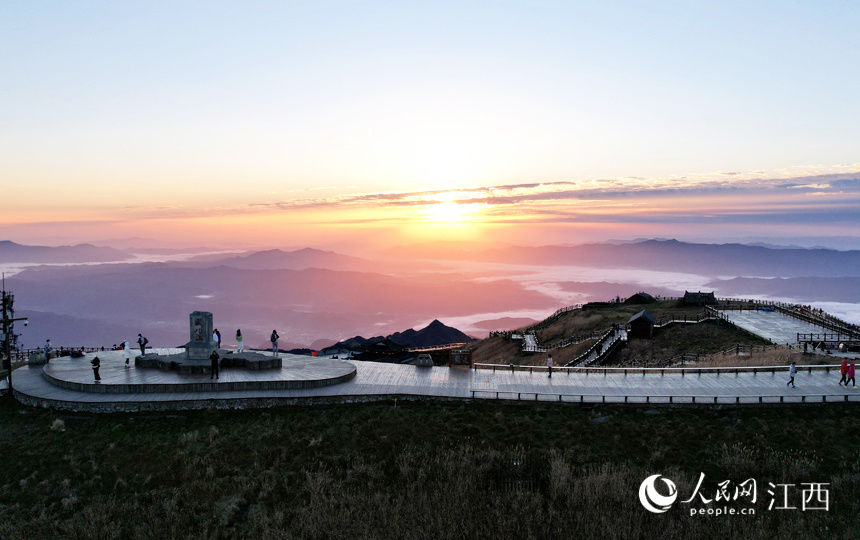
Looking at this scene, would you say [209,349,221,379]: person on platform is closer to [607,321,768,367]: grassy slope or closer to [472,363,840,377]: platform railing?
[472,363,840,377]: platform railing

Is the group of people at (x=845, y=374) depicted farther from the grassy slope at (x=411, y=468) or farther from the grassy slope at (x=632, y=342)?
the grassy slope at (x=632, y=342)

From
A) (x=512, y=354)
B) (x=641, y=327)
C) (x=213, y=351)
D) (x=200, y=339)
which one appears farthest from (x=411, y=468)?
(x=641, y=327)

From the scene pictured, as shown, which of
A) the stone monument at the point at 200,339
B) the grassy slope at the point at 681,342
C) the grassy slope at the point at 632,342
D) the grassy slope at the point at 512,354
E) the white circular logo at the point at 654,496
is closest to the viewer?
the white circular logo at the point at 654,496

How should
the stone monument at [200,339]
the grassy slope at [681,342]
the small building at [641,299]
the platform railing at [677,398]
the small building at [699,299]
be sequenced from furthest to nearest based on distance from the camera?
the small building at [641,299] → the small building at [699,299] → the grassy slope at [681,342] → the stone monument at [200,339] → the platform railing at [677,398]

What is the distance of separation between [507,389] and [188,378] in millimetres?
16092

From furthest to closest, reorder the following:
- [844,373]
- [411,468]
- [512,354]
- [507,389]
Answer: [512,354] < [507,389] < [844,373] < [411,468]

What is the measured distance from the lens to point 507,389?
2522 cm

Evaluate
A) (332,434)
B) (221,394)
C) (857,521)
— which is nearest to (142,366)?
(221,394)

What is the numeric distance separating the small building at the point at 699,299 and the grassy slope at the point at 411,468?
44.4 metres

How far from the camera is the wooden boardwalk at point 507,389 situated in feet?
76.9

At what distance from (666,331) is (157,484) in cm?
4291

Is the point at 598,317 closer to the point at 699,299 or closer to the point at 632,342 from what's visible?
the point at 699,299

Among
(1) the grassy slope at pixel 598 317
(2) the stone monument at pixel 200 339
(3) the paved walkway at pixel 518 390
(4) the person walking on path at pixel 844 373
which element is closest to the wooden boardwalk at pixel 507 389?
(3) the paved walkway at pixel 518 390

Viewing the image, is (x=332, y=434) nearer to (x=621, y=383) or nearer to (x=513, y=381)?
(x=513, y=381)
